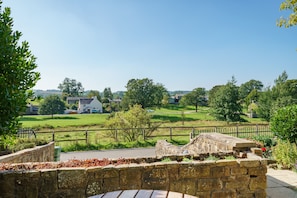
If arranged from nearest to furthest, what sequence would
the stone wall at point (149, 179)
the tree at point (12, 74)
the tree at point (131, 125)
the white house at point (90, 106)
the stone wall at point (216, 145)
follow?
the tree at point (12, 74), the stone wall at point (149, 179), the stone wall at point (216, 145), the tree at point (131, 125), the white house at point (90, 106)

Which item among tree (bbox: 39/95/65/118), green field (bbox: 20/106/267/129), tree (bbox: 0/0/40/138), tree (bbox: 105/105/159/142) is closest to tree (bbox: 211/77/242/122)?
green field (bbox: 20/106/267/129)

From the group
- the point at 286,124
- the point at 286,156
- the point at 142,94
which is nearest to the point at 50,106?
the point at 142,94

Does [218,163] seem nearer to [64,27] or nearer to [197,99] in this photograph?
[64,27]

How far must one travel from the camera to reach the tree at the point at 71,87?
88.1 metres

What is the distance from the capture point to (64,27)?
26.4ft

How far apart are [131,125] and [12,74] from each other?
45.0 ft

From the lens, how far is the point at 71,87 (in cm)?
9019

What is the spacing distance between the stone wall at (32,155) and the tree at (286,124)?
812 cm

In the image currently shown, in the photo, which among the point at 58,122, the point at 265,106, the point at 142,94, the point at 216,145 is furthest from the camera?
the point at 142,94

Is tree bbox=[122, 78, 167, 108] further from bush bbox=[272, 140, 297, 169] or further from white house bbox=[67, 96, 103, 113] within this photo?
bush bbox=[272, 140, 297, 169]

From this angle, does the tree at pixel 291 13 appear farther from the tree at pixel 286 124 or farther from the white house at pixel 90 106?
the white house at pixel 90 106

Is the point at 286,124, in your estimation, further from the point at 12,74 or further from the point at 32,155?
the point at 12,74

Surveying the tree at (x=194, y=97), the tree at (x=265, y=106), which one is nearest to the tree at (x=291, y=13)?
the tree at (x=265, y=106)

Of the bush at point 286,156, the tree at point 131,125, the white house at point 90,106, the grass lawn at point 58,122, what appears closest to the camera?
the bush at point 286,156
